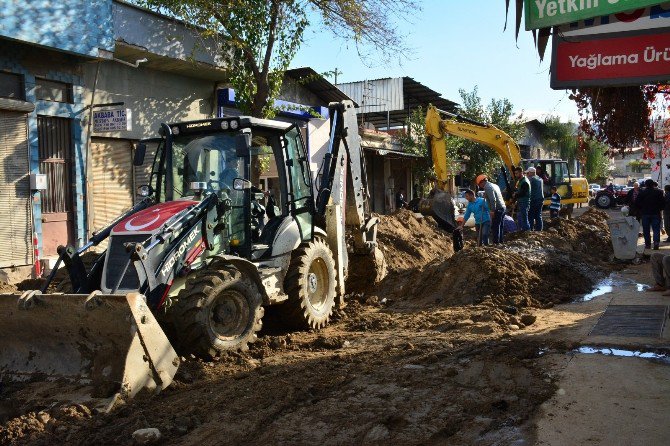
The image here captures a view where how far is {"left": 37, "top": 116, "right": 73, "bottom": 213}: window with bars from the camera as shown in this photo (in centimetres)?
1370

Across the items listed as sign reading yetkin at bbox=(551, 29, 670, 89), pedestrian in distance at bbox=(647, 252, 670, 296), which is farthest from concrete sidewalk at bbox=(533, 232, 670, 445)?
sign reading yetkin at bbox=(551, 29, 670, 89)

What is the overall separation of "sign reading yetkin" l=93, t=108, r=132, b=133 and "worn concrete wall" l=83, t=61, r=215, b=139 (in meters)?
0.43

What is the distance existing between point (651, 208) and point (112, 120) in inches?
499

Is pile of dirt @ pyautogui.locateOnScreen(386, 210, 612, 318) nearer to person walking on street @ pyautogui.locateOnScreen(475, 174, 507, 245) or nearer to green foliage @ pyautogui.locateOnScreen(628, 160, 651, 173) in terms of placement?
person walking on street @ pyautogui.locateOnScreen(475, 174, 507, 245)

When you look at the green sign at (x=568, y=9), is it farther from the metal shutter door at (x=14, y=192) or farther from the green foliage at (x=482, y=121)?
the green foliage at (x=482, y=121)

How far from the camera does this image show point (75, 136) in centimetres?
1424

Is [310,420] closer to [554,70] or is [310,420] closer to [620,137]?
[554,70]

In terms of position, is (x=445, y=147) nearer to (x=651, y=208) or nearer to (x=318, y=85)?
(x=651, y=208)

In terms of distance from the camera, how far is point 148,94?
16547mm

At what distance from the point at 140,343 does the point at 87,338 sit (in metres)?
0.58

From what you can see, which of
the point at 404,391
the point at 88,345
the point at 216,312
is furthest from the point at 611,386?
the point at 88,345

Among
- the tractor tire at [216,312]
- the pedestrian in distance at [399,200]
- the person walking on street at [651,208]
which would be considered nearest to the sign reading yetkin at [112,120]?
the tractor tire at [216,312]

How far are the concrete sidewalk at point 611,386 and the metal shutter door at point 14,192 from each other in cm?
1042

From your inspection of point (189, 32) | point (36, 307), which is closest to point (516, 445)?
point (36, 307)
